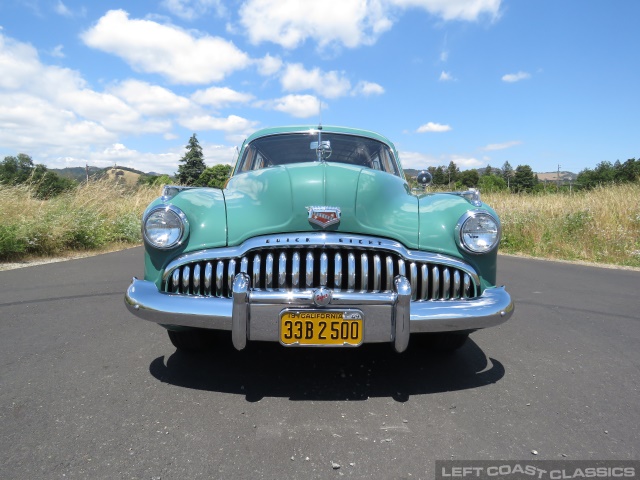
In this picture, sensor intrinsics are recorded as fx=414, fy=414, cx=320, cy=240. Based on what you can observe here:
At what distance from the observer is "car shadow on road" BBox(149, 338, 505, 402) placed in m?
2.24

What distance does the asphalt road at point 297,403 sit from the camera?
164cm

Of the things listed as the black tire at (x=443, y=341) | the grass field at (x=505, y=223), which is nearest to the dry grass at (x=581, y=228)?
the grass field at (x=505, y=223)

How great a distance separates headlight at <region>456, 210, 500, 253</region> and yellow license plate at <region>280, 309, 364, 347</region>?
79 cm

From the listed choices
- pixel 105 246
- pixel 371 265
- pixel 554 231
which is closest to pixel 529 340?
pixel 371 265

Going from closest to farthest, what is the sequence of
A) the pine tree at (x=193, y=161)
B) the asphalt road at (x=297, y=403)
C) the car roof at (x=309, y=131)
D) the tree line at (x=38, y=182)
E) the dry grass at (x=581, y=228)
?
1. the asphalt road at (x=297, y=403)
2. the car roof at (x=309, y=131)
3. the dry grass at (x=581, y=228)
4. the tree line at (x=38, y=182)
5. the pine tree at (x=193, y=161)

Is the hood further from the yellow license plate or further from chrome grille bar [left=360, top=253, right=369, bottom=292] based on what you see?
the yellow license plate

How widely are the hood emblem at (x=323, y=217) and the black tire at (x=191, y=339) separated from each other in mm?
1035

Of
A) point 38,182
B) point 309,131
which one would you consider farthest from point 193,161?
point 309,131

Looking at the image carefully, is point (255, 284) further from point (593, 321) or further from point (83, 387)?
point (593, 321)

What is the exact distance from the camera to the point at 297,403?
2090 millimetres

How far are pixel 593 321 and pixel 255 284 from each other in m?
3.26

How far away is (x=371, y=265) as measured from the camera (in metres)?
2.18

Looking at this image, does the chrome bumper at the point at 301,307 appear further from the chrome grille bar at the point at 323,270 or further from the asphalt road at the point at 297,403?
the asphalt road at the point at 297,403

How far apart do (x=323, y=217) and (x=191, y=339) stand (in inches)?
47.1
